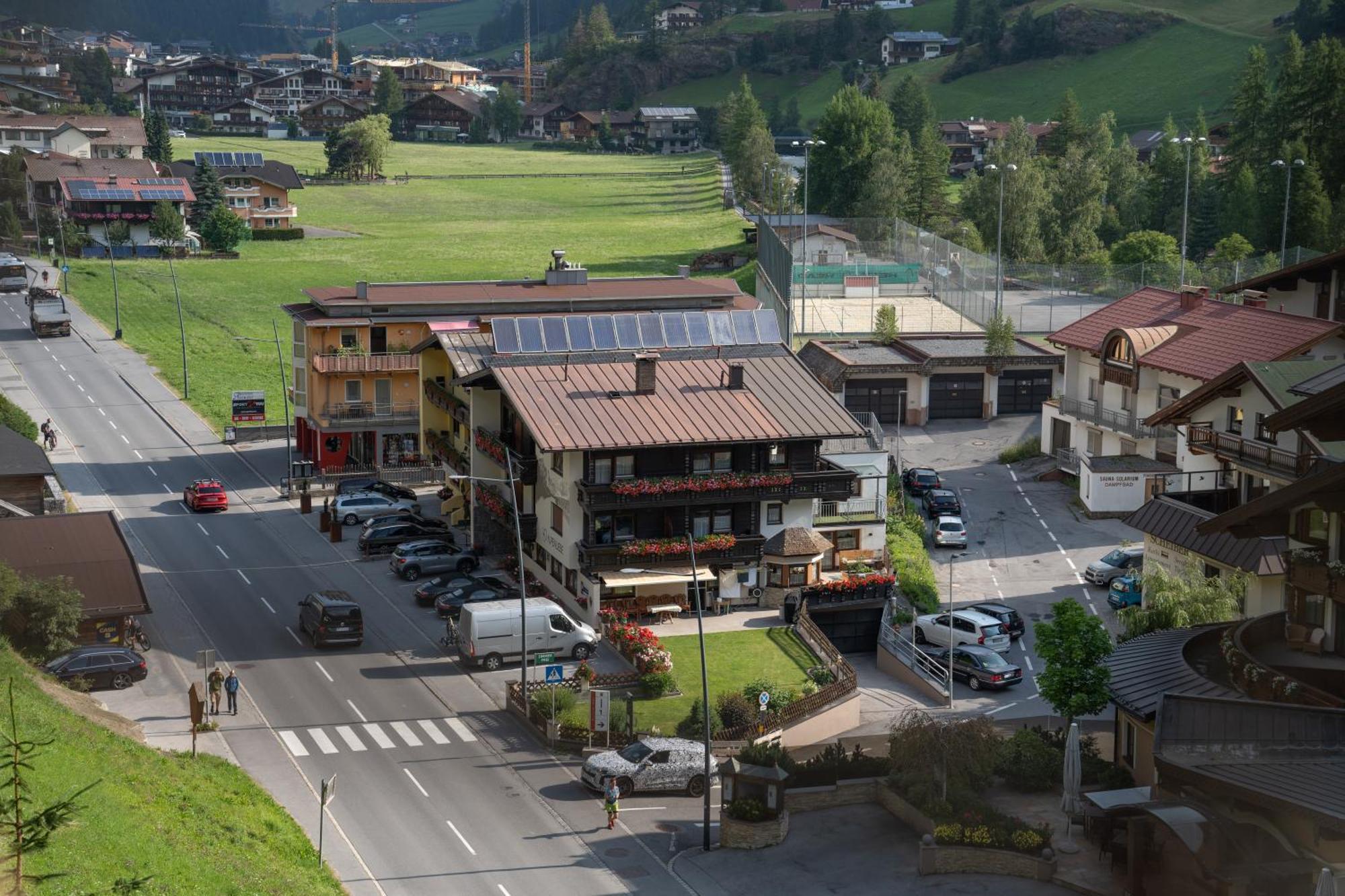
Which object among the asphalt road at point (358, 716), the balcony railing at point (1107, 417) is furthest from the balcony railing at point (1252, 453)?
the asphalt road at point (358, 716)

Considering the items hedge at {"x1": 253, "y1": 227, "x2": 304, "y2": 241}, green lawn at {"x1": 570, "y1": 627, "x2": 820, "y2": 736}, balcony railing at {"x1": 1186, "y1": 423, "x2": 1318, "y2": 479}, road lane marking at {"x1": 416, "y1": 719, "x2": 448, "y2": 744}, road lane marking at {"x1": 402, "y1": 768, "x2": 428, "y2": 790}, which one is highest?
balcony railing at {"x1": 1186, "y1": 423, "x2": 1318, "y2": 479}

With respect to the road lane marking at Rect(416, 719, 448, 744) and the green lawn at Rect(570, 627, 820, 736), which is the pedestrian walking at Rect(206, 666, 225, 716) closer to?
the road lane marking at Rect(416, 719, 448, 744)

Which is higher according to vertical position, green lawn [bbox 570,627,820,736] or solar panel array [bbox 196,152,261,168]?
solar panel array [bbox 196,152,261,168]

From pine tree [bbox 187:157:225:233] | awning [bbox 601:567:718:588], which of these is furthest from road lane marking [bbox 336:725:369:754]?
pine tree [bbox 187:157:225:233]

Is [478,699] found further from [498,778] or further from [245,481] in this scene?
[245,481]

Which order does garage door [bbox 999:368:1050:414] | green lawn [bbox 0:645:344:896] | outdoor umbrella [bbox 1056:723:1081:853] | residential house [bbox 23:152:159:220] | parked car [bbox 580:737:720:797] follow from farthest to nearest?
residential house [bbox 23:152:159:220] → garage door [bbox 999:368:1050:414] → parked car [bbox 580:737:720:797] → outdoor umbrella [bbox 1056:723:1081:853] → green lawn [bbox 0:645:344:896]

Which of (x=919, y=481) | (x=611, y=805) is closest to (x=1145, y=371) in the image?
(x=919, y=481)
